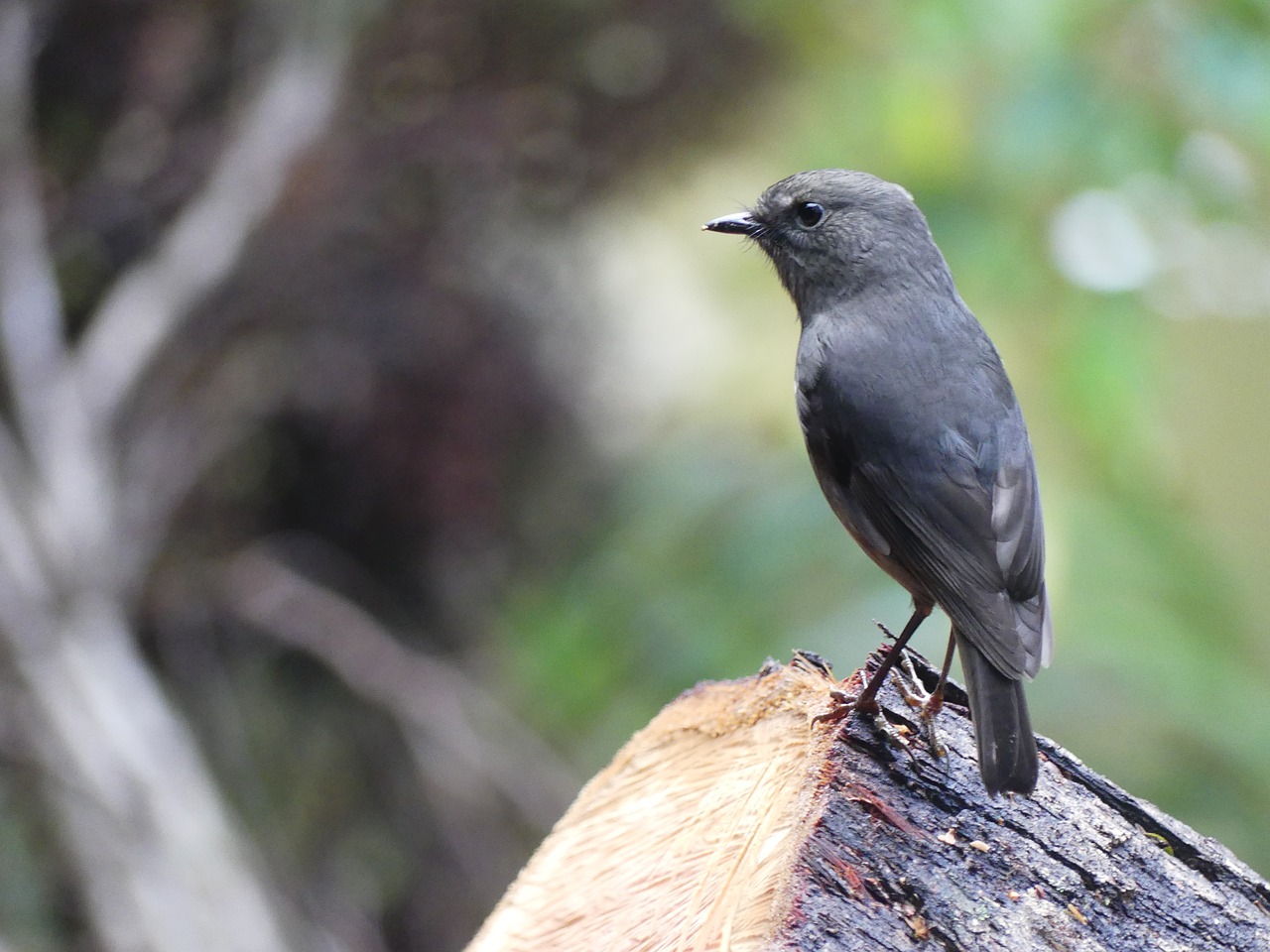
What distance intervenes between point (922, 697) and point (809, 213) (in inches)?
38.4

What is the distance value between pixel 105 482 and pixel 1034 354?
3215 mm

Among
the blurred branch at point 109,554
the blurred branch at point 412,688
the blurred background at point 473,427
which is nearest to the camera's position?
the blurred background at point 473,427

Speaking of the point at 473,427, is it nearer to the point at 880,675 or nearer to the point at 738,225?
the point at 738,225

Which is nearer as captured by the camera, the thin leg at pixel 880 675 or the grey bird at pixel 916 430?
the thin leg at pixel 880 675

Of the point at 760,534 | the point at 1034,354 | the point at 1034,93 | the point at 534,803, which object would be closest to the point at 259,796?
the point at 534,803

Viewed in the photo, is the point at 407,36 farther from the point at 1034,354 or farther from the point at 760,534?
the point at 1034,354

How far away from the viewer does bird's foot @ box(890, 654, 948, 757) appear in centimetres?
161

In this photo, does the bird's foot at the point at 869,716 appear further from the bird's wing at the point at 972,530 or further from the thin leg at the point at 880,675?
the bird's wing at the point at 972,530

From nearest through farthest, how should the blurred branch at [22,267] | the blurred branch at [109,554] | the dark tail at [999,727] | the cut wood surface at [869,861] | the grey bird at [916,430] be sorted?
1. the cut wood surface at [869,861]
2. the dark tail at [999,727]
3. the grey bird at [916,430]
4. the blurred branch at [109,554]
5. the blurred branch at [22,267]

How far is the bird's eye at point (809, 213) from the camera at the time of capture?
2355 millimetres

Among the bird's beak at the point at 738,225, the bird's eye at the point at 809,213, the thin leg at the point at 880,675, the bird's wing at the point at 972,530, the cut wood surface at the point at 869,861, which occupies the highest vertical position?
the bird's eye at the point at 809,213

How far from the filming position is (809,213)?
7.77 feet

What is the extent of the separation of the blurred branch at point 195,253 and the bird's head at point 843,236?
2.76 meters

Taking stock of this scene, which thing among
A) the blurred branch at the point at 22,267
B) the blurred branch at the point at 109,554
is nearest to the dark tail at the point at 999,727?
the blurred branch at the point at 109,554
